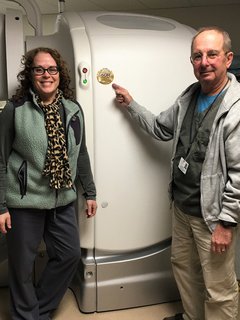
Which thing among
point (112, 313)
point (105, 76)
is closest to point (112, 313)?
point (112, 313)

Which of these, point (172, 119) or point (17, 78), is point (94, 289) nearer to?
point (172, 119)

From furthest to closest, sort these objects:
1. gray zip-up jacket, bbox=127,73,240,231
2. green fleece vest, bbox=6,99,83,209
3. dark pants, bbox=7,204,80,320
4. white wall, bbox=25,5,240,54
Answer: white wall, bbox=25,5,240,54 → dark pants, bbox=7,204,80,320 → green fleece vest, bbox=6,99,83,209 → gray zip-up jacket, bbox=127,73,240,231

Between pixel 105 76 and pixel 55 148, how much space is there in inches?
18.4

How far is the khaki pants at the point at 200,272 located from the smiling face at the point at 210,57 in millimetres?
609

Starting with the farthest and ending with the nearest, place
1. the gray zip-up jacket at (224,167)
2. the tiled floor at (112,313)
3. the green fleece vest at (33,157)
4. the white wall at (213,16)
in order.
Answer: the white wall at (213,16), the tiled floor at (112,313), the green fleece vest at (33,157), the gray zip-up jacket at (224,167)

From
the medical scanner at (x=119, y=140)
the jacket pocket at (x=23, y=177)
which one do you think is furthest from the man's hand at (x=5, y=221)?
the medical scanner at (x=119, y=140)

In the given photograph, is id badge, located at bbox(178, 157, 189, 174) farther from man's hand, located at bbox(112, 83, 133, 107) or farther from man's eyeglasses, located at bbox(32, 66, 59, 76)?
man's eyeglasses, located at bbox(32, 66, 59, 76)

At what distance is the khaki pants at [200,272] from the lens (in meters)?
1.53

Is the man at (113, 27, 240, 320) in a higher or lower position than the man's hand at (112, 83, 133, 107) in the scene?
lower

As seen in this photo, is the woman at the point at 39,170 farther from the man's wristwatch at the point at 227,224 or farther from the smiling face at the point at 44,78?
the man's wristwatch at the point at 227,224

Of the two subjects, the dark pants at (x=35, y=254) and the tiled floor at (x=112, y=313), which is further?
the tiled floor at (x=112, y=313)

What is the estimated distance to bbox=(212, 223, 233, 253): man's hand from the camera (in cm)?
145

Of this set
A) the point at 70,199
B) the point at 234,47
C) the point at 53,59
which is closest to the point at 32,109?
the point at 53,59

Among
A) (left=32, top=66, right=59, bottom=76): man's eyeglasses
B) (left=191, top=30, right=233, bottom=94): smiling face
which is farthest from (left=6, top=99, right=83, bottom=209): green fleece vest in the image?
(left=191, top=30, right=233, bottom=94): smiling face
